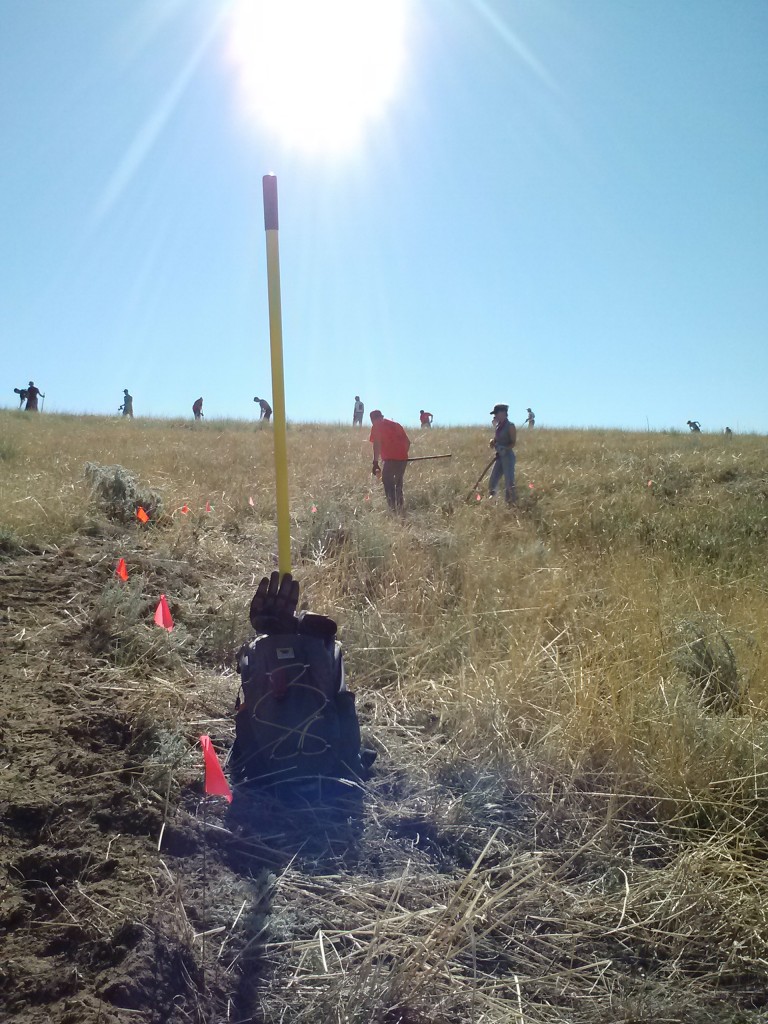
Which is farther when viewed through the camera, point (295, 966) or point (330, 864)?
point (330, 864)

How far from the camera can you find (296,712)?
9.86 ft

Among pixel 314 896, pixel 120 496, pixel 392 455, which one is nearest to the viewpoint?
pixel 314 896

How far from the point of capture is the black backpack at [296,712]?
2975 mm

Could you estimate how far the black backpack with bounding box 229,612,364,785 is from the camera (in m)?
2.97

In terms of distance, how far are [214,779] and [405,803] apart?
2.37 feet

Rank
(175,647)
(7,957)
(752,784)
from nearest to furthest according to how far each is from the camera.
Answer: (7,957), (752,784), (175,647)

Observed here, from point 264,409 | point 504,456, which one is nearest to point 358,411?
point 264,409

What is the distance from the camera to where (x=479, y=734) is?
11.1 feet

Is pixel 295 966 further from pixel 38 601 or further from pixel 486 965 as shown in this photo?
pixel 38 601

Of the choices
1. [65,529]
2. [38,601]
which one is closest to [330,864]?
[38,601]

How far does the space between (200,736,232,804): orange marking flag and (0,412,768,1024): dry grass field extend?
5cm

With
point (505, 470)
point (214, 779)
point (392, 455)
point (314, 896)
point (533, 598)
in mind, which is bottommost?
point (314, 896)

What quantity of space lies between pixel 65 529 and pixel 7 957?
13.8 feet

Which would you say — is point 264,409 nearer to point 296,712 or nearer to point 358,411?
point 358,411
